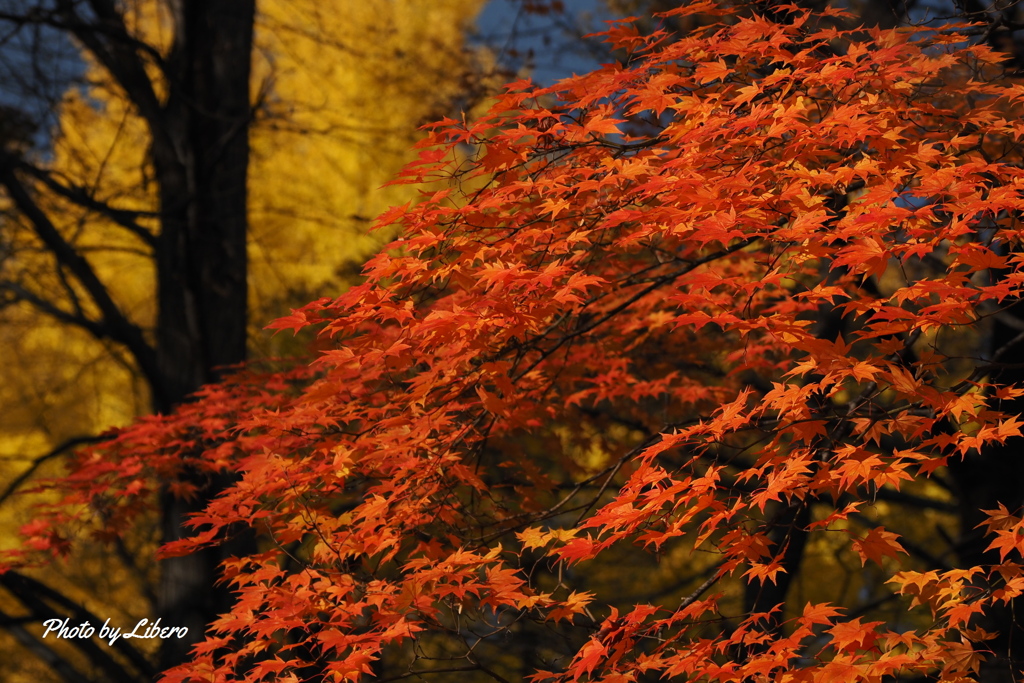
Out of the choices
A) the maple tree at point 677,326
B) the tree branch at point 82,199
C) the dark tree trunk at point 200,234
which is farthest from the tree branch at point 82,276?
the maple tree at point 677,326

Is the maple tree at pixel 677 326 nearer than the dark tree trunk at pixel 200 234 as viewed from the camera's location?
Yes

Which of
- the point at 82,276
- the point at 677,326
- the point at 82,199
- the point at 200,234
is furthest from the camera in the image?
the point at 200,234

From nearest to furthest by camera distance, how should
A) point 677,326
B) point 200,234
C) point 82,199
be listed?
point 677,326 → point 82,199 → point 200,234

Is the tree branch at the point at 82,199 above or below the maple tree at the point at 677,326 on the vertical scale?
above

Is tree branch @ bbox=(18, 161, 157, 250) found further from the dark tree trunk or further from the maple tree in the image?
the maple tree

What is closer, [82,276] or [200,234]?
[82,276]

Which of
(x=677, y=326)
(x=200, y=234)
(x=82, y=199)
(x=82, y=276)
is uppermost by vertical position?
(x=82, y=199)

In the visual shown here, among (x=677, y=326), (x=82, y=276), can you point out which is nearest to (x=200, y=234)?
(x=82, y=276)

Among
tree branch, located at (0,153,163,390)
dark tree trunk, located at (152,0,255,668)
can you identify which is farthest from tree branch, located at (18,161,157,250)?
dark tree trunk, located at (152,0,255,668)

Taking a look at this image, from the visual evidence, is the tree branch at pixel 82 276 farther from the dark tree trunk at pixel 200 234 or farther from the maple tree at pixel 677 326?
the maple tree at pixel 677 326

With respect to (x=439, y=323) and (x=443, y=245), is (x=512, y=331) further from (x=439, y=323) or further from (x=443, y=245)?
(x=443, y=245)

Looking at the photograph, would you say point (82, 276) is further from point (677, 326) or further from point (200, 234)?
point (677, 326)

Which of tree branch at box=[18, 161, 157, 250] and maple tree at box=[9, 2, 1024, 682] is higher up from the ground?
tree branch at box=[18, 161, 157, 250]

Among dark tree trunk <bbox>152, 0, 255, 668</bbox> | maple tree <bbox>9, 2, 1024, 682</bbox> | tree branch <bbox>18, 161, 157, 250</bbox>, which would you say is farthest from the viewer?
dark tree trunk <bbox>152, 0, 255, 668</bbox>
